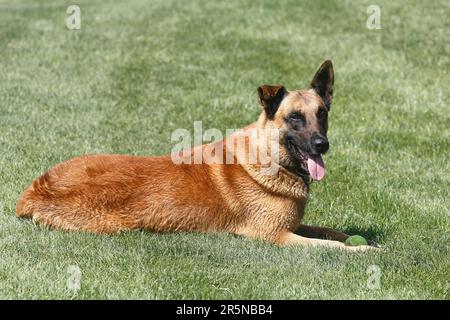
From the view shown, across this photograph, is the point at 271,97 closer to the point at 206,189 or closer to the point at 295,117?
the point at 295,117

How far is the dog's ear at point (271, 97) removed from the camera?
7.53 meters

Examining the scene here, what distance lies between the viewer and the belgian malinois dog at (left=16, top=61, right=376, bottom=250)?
23.9 feet

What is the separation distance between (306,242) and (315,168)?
662 mm

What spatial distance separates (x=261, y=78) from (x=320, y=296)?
9083mm

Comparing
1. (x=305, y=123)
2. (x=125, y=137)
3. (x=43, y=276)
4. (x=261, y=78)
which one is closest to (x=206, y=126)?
(x=125, y=137)

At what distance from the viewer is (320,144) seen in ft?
23.9

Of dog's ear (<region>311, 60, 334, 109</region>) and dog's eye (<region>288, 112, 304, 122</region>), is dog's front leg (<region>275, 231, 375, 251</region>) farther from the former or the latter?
dog's ear (<region>311, 60, 334, 109</region>)

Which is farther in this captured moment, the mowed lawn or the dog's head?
the dog's head

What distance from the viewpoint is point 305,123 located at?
746cm
